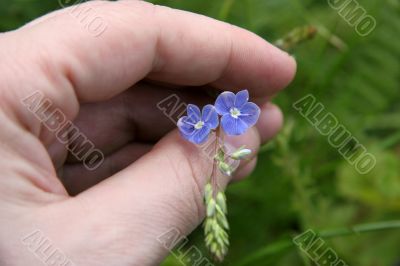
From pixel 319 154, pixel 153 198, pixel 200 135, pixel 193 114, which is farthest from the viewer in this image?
pixel 319 154

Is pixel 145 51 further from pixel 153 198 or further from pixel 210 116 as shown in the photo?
pixel 153 198

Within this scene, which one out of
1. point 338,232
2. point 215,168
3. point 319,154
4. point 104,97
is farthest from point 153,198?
point 319,154

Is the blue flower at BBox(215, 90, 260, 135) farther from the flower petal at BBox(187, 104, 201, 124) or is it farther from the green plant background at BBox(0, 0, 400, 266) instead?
the green plant background at BBox(0, 0, 400, 266)


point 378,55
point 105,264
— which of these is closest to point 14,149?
point 105,264

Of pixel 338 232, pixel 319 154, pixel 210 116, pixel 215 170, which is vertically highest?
pixel 210 116

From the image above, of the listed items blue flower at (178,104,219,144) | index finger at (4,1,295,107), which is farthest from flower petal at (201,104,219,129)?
index finger at (4,1,295,107)

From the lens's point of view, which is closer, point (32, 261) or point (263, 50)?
point (32, 261)

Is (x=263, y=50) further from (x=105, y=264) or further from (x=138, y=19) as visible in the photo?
(x=105, y=264)
